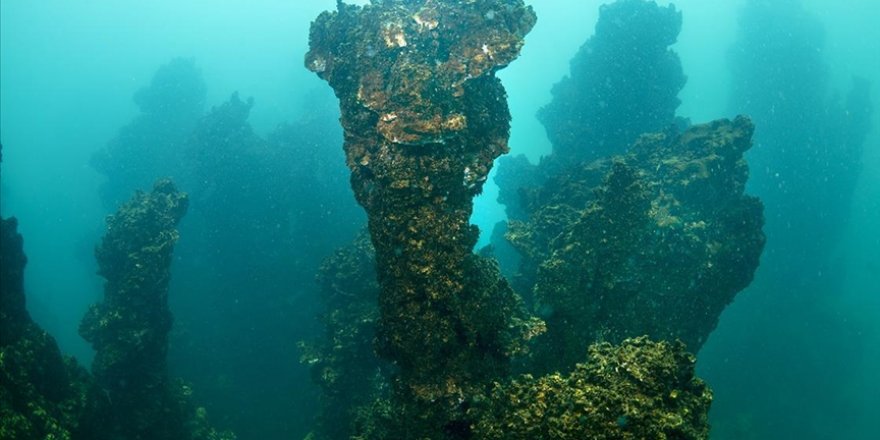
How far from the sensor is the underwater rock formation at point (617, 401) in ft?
16.7

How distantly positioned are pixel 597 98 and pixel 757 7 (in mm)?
27473

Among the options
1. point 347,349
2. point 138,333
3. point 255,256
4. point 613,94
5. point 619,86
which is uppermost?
point 619,86

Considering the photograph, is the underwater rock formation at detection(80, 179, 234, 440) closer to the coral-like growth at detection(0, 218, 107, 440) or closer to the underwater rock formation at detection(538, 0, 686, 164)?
the coral-like growth at detection(0, 218, 107, 440)

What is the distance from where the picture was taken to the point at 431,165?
820 centimetres

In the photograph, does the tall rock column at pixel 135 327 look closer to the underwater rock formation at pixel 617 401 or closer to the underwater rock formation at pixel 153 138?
the underwater rock formation at pixel 617 401

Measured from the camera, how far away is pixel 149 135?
148ft

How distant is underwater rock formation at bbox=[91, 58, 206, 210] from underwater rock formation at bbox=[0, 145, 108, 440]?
2768cm

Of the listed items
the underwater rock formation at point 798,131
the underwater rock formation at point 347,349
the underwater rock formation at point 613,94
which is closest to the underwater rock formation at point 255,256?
the underwater rock formation at point 347,349

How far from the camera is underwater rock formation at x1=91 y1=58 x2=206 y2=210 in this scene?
1716 inches

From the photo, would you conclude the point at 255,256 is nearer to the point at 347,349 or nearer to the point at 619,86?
the point at 347,349

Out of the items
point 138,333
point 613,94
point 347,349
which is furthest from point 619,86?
point 138,333

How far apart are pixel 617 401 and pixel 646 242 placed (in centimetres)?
935

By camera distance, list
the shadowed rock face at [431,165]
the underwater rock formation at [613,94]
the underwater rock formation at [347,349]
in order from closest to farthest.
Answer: the shadowed rock face at [431,165] < the underwater rock formation at [347,349] < the underwater rock formation at [613,94]

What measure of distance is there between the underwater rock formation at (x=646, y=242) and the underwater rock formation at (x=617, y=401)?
17.7ft
